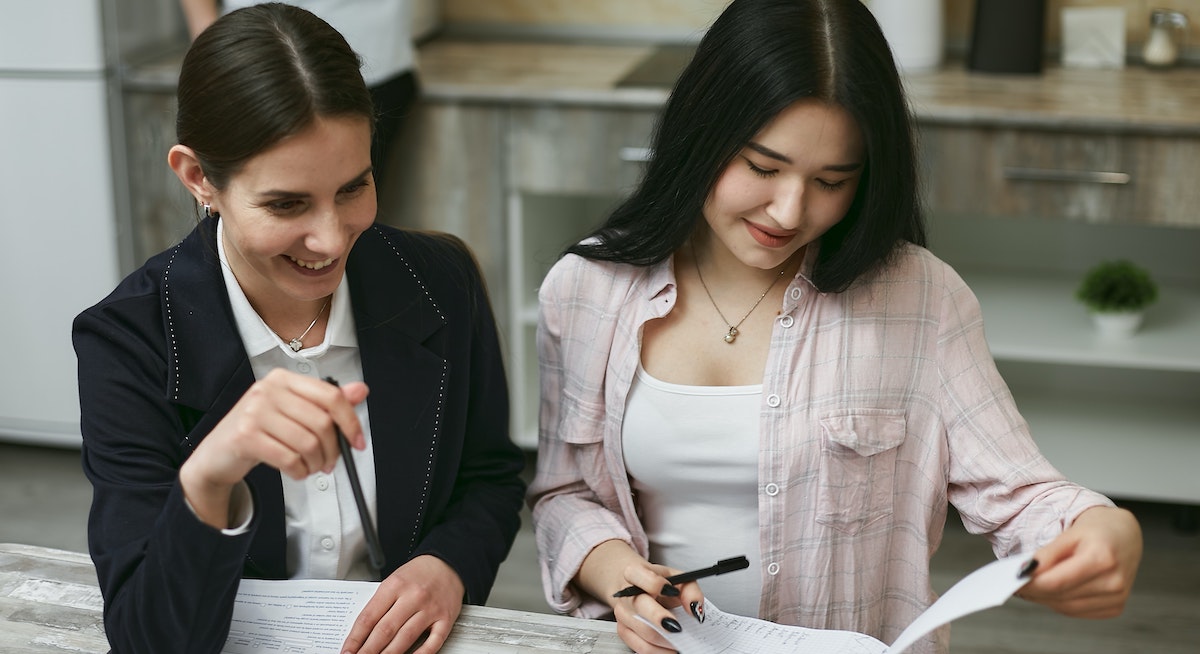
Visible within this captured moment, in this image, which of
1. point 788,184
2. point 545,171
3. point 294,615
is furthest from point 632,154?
point 294,615

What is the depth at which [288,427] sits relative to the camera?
41.1 inches

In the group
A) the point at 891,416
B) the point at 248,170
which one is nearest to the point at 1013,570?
the point at 891,416

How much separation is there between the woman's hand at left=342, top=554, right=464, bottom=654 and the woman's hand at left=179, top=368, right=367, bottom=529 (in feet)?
0.74

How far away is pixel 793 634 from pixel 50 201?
227 cm

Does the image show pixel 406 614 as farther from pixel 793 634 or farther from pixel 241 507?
pixel 793 634

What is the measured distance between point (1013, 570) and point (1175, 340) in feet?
6.19

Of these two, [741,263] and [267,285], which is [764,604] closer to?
[741,263]

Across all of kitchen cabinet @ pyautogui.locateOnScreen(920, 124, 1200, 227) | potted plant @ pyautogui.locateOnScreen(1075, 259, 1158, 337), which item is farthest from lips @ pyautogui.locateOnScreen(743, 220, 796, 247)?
potted plant @ pyautogui.locateOnScreen(1075, 259, 1158, 337)

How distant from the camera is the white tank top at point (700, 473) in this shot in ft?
4.73

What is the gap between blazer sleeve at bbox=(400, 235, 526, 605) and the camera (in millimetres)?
1424

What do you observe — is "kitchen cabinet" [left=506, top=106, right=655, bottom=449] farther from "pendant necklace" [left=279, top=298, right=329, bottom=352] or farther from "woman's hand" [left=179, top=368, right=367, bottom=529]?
"woman's hand" [left=179, top=368, right=367, bottom=529]

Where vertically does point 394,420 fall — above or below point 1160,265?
above

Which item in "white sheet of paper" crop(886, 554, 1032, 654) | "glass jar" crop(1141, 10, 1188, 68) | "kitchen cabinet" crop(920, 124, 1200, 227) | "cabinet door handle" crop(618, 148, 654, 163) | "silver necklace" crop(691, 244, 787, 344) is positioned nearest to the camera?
"white sheet of paper" crop(886, 554, 1032, 654)

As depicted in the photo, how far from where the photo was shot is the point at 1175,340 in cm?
276
